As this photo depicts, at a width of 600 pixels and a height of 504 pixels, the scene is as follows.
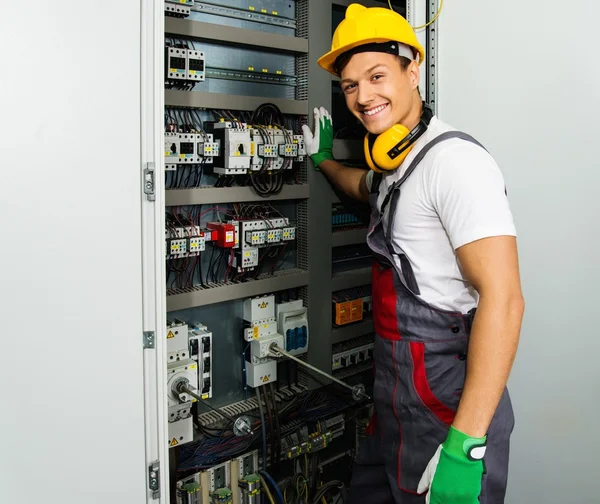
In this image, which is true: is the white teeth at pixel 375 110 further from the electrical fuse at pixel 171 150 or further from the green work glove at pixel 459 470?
the green work glove at pixel 459 470

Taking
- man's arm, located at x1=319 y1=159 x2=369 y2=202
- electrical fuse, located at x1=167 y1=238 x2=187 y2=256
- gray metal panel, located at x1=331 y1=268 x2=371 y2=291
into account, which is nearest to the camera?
electrical fuse, located at x1=167 y1=238 x2=187 y2=256

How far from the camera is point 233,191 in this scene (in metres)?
2.17

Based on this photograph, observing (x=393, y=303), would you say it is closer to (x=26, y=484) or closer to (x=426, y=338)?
(x=426, y=338)

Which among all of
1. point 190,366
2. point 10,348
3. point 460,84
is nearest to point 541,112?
point 460,84

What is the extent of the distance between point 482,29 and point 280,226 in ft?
→ 3.41

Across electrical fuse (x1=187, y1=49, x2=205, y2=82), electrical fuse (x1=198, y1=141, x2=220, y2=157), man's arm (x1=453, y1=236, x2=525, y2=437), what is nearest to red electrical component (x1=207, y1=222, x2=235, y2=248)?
electrical fuse (x1=198, y1=141, x2=220, y2=157)

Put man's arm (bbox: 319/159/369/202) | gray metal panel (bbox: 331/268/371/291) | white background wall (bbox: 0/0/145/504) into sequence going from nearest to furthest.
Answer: white background wall (bbox: 0/0/145/504)
man's arm (bbox: 319/159/369/202)
gray metal panel (bbox: 331/268/371/291)

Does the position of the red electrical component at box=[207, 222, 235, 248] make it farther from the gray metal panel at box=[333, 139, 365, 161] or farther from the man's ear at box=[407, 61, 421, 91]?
the man's ear at box=[407, 61, 421, 91]

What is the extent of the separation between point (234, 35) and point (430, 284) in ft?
4.02

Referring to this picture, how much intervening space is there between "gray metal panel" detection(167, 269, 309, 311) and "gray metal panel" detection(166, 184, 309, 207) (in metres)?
0.32

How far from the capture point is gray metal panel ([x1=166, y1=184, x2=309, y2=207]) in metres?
1.99

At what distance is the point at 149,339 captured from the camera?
1.42 metres

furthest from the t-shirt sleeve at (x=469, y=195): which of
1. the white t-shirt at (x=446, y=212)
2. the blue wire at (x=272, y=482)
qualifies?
the blue wire at (x=272, y=482)

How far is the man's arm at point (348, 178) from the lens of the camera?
7.34 feet
